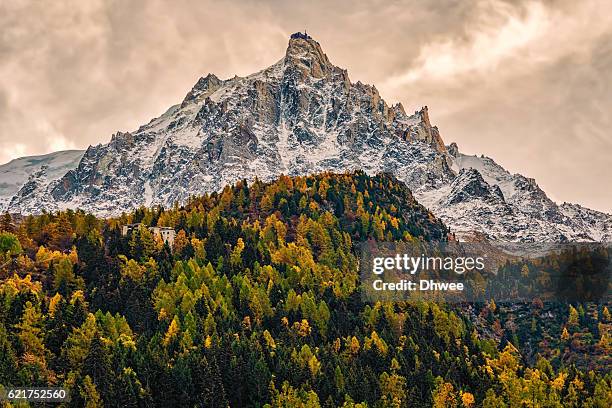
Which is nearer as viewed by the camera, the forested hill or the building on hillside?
the forested hill

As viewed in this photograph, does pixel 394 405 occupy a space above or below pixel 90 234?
below

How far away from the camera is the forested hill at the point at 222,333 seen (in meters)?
120

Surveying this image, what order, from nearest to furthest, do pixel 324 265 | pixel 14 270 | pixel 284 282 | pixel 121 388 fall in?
pixel 121 388
pixel 14 270
pixel 284 282
pixel 324 265

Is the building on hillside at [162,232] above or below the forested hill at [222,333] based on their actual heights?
above

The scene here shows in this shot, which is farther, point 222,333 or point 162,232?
point 162,232

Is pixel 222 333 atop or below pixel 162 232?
below

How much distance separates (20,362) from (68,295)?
30868mm

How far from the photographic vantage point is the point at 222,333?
14300 cm

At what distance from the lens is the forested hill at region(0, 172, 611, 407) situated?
12031 cm

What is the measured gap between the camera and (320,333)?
6107 inches

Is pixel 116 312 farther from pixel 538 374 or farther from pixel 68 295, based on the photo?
pixel 538 374

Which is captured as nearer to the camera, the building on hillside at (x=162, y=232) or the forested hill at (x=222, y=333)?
the forested hill at (x=222, y=333)

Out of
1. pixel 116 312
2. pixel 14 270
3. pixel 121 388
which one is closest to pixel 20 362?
pixel 121 388

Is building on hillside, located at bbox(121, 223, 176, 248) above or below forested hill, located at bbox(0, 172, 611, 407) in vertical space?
above
